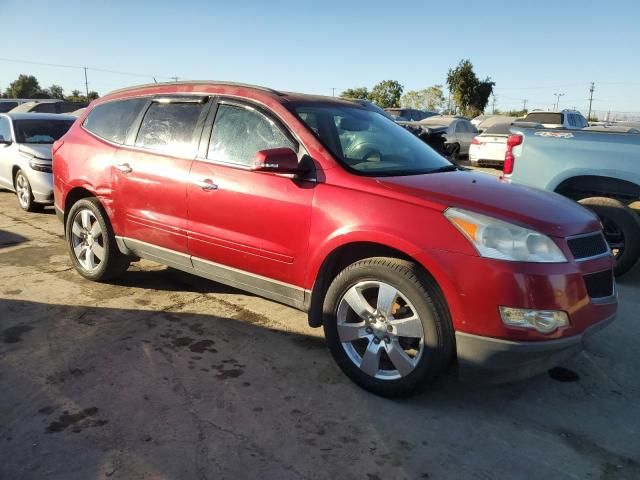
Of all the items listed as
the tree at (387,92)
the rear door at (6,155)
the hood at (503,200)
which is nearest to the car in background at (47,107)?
Result: the rear door at (6,155)

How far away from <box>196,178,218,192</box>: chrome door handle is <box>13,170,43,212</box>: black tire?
17.7 ft

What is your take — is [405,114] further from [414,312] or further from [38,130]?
[414,312]

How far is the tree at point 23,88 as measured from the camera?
7649 cm

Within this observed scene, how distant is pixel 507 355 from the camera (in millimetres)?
2604

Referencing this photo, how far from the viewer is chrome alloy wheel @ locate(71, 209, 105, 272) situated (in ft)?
15.1

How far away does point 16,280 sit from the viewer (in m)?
4.77

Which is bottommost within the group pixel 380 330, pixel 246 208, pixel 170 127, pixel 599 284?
pixel 380 330

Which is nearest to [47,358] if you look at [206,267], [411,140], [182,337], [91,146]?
[182,337]

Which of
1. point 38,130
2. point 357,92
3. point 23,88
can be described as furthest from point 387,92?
point 38,130

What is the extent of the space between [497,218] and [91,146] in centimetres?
355

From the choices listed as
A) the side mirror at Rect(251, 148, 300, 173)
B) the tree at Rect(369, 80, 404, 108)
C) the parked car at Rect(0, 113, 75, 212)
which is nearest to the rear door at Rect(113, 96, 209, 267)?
the side mirror at Rect(251, 148, 300, 173)

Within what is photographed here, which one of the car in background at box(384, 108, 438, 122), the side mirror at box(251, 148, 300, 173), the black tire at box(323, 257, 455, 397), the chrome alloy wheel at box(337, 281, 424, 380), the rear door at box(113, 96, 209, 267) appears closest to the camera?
the black tire at box(323, 257, 455, 397)

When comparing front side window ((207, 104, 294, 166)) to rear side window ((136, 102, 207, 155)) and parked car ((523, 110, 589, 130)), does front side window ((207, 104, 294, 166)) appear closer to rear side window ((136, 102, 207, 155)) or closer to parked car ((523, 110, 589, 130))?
rear side window ((136, 102, 207, 155))

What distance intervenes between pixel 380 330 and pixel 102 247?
2828mm
